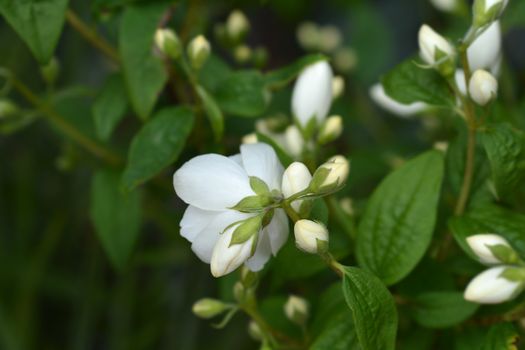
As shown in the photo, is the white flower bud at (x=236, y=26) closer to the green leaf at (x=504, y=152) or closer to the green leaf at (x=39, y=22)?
the green leaf at (x=39, y=22)

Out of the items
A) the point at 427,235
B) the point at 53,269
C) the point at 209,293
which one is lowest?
the point at 53,269

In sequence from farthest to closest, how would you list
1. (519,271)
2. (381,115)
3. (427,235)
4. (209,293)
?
1. (381,115)
2. (209,293)
3. (427,235)
4. (519,271)

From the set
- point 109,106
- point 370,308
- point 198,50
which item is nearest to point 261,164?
point 370,308

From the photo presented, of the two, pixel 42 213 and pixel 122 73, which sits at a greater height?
pixel 122 73

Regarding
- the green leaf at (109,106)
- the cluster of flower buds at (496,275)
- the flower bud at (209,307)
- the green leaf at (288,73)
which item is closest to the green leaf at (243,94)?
the green leaf at (288,73)

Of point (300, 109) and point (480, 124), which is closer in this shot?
point (480, 124)

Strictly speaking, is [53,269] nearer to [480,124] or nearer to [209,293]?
[209,293]

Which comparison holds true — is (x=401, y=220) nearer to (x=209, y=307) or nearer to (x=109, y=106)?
(x=209, y=307)

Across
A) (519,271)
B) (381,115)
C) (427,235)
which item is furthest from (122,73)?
(381,115)
